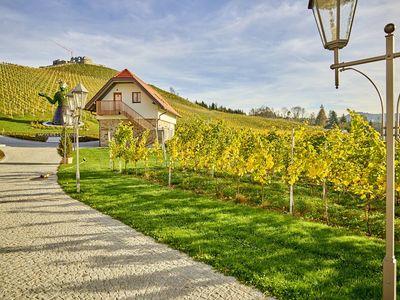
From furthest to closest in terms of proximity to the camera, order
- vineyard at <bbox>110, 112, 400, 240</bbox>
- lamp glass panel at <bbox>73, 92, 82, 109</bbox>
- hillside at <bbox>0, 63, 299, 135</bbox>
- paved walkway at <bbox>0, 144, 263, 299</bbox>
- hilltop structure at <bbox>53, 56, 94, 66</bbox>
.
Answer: hilltop structure at <bbox>53, 56, 94, 66</bbox> < hillside at <bbox>0, 63, 299, 135</bbox> < lamp glass panel at <bbox>73, 92, 82, 109</bbox> < vineyard at <bbox>110, 112, 400, 240</bbox> < paved walkway at <bbox>0, 144, 263, 299</bbox>

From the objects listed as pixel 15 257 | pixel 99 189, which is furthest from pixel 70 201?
pixel 15 257

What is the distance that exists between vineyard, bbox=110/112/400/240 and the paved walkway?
4.60m

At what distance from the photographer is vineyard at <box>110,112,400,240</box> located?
8.12m

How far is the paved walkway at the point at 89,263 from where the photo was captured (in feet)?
13.8

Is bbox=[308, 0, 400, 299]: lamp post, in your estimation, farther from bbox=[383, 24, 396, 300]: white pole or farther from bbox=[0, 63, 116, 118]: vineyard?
bbox=[0, 63, 116, 118]: vineyard

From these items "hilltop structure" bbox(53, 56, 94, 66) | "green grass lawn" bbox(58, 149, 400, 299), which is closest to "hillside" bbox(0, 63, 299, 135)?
"green grass lawn" bbox(58, 149, 400, 299)

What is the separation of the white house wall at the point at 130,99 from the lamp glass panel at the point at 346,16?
2750 centimetres

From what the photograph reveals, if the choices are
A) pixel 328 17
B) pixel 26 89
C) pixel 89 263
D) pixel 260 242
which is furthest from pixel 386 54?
pixel 26 89

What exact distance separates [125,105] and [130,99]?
914mm

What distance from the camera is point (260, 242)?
244 inches

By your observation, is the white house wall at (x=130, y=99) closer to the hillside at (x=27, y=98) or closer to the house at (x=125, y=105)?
the house at (x=125, y=105)

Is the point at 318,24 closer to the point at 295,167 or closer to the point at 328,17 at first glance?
the point at 328,17

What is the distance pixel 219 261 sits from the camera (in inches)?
205

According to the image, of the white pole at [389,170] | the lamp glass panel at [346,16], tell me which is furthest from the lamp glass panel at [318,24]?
the white pole at [389,170]
